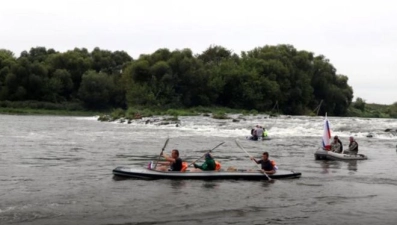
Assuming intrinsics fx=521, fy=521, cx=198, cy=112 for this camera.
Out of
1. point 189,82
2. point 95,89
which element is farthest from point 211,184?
point 95,89

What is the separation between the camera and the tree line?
9100 cm

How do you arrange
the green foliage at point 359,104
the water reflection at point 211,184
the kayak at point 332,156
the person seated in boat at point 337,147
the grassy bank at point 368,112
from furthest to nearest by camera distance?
the green foliage at point 359,104, the grassy bank at point 368,112, the person seated in boat at point 337,147, the kayak at point 332,156, the water reflection at point 211,184

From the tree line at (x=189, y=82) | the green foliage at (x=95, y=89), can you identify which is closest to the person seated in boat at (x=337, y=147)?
the tree line at (x=189, y=82)

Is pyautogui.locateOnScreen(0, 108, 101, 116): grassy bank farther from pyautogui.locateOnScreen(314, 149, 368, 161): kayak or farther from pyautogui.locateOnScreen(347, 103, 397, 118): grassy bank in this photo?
pyautogui.locateOnScreen(314, 149, 368, 161): kayak

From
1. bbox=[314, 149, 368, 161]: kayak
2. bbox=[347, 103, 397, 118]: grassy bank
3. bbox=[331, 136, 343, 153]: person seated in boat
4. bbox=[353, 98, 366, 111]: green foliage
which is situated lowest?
bbox=[314, 149, 368, 161]: kayak

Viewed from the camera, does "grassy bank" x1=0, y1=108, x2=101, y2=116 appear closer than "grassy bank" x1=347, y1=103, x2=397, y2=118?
Yes

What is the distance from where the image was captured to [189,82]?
92312 mm

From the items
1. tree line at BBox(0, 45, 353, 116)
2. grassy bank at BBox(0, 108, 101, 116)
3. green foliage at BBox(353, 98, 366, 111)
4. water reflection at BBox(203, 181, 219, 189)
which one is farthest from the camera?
green foliage at BBox(353, 98, 366, 111)

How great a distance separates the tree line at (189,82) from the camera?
91.0 m

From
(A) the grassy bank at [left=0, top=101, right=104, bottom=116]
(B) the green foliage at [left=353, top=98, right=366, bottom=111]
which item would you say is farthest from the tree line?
(B) the green foliage at [left=353, top=98, right=366, bottom=111]

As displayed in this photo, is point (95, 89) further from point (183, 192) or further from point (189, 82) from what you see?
point (183, 192)

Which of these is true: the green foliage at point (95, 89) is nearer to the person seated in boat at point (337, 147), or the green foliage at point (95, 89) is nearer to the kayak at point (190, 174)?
the person seated in boat at point (337, 147)

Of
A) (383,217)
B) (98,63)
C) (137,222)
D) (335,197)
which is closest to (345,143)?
(335,197)

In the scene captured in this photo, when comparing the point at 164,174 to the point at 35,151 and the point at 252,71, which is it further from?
the point at 252,71
